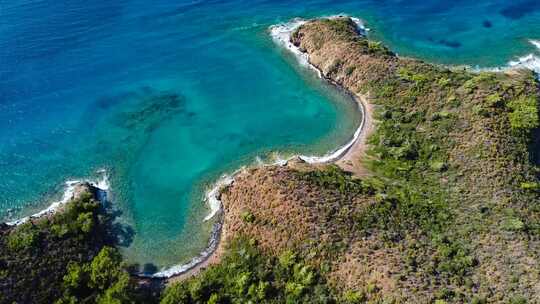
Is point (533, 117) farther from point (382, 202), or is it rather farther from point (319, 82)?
point (319, 82)

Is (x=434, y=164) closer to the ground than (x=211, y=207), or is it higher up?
higher up

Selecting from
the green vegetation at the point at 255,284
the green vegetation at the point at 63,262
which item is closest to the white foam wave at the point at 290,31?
the green vegetation at the point at 255,284

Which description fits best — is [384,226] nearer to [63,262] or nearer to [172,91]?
[63,262]

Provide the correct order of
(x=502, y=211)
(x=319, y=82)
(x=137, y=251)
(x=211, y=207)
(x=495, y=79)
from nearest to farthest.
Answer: (x=502, y=211) → (x=137, y=251) → (x=211, y=207) → (x=495, y=79) → (x=319, y=82)

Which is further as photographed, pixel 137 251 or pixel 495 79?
pixel 495 79

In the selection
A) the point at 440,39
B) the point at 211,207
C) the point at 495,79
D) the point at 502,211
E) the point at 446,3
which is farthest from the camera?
the point at 446,3

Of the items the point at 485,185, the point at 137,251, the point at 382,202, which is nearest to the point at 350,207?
the point at 382,202

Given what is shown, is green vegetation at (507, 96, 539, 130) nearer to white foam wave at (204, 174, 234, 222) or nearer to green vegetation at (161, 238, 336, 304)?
green vegetation at (161, 238, 336, 304)
